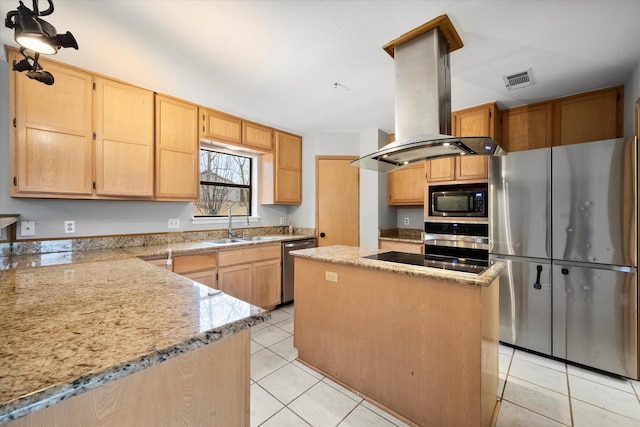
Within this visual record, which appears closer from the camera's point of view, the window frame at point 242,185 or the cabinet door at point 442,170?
the cabinet door at point 442,170

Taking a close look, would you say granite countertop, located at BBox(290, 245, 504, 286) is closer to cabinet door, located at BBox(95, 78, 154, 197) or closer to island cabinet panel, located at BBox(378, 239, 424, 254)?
island cabinet panel, located at BBox(378, 239, 424, 254)

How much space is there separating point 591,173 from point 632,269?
79cm

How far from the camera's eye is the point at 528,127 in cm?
286

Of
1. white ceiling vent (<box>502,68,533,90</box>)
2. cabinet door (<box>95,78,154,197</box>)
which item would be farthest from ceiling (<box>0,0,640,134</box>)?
cabinet door (<box>95,78,154,197</box>)

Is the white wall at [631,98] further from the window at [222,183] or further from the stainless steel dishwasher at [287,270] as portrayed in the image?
the window at [222,183]

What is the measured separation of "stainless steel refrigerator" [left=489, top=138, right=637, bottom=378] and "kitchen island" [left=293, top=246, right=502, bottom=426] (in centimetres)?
105

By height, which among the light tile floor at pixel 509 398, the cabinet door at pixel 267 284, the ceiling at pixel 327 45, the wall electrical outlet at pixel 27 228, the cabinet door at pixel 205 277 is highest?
the ceiling at pixel 327 45

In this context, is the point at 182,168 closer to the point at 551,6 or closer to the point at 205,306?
the point at 205,306

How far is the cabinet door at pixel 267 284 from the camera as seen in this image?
3176 millimetres

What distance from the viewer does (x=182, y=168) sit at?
2822 millimetres

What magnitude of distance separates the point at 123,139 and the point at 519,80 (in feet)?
12.0

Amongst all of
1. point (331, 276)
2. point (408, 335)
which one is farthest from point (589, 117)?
point (331, 276)

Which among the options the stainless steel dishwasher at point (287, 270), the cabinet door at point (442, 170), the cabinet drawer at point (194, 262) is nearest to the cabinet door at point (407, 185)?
the cabinet door at point (442, 170)

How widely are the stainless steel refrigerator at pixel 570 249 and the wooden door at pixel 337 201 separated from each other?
Result: 179 cm
